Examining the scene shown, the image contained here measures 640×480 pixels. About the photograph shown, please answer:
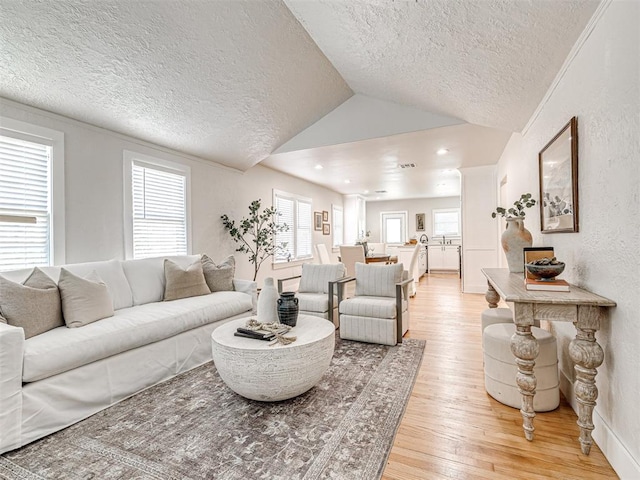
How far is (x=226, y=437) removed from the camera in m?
1.81

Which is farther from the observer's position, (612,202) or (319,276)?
(319,276)

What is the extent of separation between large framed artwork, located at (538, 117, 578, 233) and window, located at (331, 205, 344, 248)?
6468 millimetres

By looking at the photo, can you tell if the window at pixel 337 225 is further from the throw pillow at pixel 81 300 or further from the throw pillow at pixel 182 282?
the throw pillow at pixel 81 300

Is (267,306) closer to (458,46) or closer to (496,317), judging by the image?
(496,317)

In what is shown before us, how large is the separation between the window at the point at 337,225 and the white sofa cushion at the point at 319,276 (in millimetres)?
4956

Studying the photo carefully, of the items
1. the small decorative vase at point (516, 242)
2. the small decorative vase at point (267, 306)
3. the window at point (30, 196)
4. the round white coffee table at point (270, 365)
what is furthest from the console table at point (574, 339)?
the window at point (30, 196)

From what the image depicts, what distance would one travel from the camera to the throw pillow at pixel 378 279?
3645 millimetres

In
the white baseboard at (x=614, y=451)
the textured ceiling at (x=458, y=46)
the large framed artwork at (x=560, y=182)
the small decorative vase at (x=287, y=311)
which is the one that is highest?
the textured ceiling at (x=458, y=46)

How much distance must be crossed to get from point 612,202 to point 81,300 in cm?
349

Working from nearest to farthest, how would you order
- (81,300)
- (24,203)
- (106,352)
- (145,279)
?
1. (106,352)
2. (81,300)
3. (24,203)
4. (145,279)

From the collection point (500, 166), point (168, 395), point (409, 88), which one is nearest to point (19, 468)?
point (168, 395)

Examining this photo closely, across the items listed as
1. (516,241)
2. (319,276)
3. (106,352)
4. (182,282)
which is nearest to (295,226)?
(319,276)

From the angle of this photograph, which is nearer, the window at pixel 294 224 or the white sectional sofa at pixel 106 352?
the white sectional sofa at pixel 106 352

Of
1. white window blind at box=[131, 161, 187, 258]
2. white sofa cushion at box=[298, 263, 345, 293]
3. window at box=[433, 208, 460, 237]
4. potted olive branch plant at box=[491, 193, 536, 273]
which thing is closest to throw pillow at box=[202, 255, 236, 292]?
white window blind at box=[131, 161, 187, 258]
